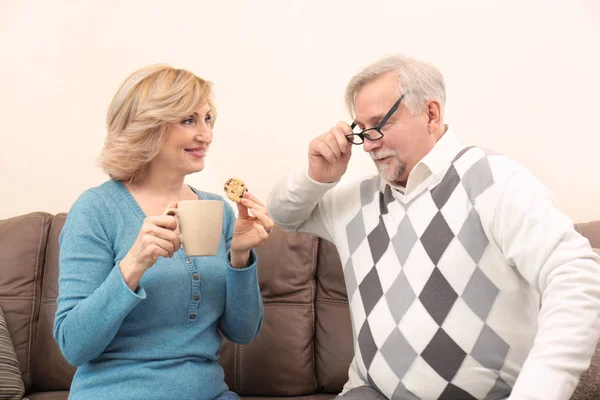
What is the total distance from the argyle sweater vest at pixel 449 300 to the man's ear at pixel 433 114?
0.38 feet

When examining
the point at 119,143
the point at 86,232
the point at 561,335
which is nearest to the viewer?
the point at 561,335

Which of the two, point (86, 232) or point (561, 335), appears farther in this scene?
point (86, 232)

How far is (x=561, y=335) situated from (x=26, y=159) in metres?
2.19

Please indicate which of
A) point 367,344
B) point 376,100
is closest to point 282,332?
point 367,344

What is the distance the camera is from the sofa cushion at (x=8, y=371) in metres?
1.92

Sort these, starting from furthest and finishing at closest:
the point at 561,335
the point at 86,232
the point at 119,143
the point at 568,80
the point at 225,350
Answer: the point at 568,80
the point at 225,350
the point at 119,143
the point at 86,232
the point at 561,335

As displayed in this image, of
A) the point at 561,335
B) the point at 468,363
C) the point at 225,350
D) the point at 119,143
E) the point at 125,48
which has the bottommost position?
the point at 225,350

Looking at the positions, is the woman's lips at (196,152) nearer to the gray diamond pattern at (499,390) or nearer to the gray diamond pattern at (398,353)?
the gray diamond pattern at (398,353)

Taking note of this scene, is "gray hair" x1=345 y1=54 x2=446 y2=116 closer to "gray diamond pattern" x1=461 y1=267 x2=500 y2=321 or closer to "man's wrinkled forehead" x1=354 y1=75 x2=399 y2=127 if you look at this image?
"man's wrinkled forehead" x1=354 y1=75 x2=399 y2=127

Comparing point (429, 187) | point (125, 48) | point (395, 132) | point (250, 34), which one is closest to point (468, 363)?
point (429, 187)

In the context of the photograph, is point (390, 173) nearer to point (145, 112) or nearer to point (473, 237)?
point (473, 237)

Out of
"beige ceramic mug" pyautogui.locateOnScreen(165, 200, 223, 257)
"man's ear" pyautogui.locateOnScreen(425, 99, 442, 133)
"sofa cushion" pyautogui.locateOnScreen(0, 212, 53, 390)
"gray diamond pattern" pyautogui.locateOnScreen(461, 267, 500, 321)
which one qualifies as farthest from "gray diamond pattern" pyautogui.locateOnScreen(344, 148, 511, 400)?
"sofa cushion" pyautogui.locateOnScreen(0, 212, 53, 390)

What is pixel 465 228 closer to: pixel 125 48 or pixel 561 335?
pixel 561 335

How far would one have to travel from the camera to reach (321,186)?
5.47 ft
